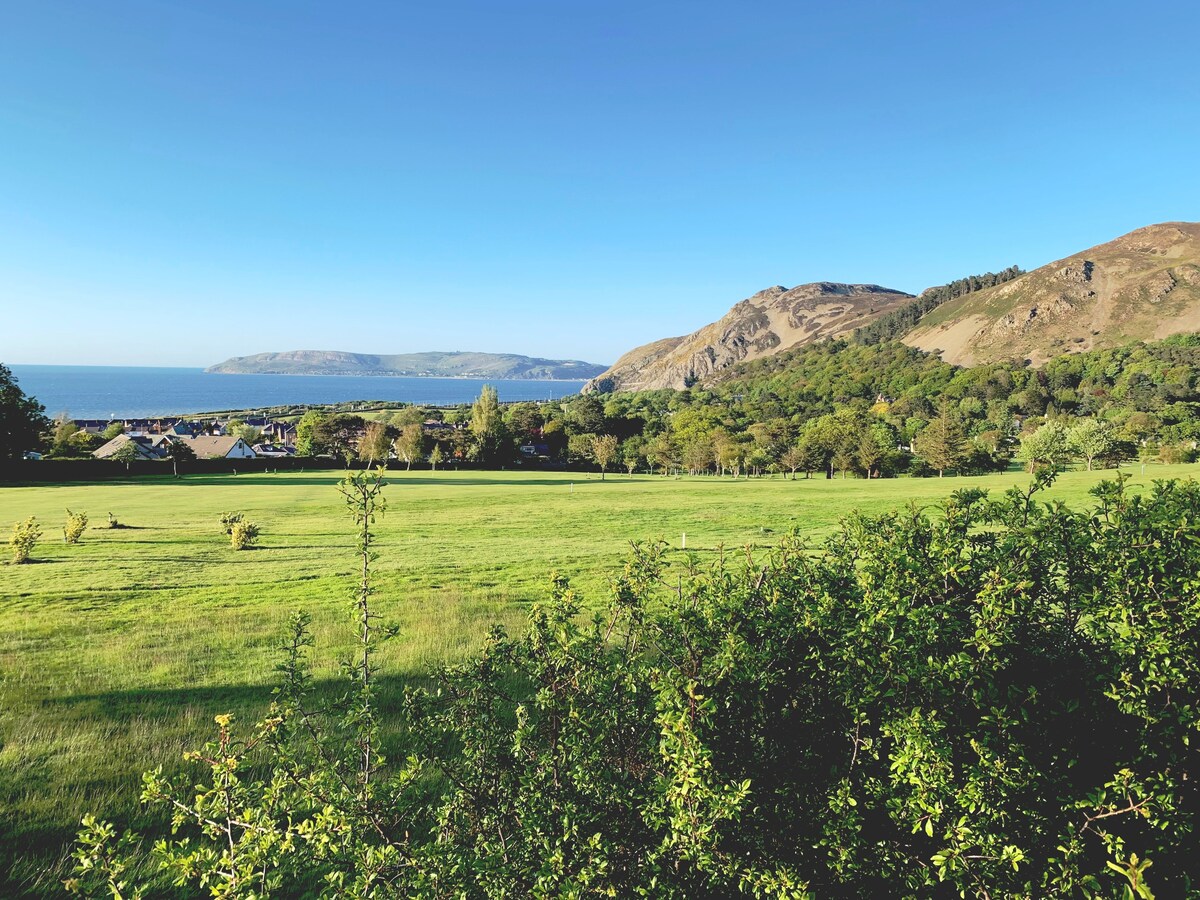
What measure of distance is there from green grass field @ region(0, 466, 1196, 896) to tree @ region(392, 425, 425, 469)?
41559 mm

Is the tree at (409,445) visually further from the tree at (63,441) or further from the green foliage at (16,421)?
the tree at (63,441)

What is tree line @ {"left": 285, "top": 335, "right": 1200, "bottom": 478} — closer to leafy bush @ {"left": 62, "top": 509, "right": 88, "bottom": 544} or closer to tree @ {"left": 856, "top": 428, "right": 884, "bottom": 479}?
tree @ {"left": 856, "top": 428, "right": 884, "bottom": 479}

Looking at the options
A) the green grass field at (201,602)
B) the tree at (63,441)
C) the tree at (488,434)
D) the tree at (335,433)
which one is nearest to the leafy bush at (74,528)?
the green grass field at (201,602)

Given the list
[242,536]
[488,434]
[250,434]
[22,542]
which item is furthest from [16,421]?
[250,434]

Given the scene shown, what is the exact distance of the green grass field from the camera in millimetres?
6113

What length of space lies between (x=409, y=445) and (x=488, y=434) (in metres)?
13.0

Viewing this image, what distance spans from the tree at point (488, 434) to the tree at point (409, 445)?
28.8 ft

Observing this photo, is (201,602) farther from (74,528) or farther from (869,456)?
(869,456)

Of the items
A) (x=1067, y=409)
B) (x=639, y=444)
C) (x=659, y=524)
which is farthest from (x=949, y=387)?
(x=659, y=524)

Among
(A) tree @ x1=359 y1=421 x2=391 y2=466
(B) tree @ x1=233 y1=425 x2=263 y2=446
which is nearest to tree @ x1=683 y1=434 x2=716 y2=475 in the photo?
(A) tree @ x1=359 y1=421 x2=391 y2=466

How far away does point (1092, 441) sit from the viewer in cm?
4903

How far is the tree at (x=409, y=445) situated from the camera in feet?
259

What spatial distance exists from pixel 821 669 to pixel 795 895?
1349mm

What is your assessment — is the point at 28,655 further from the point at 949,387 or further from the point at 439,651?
the point at 949,387
